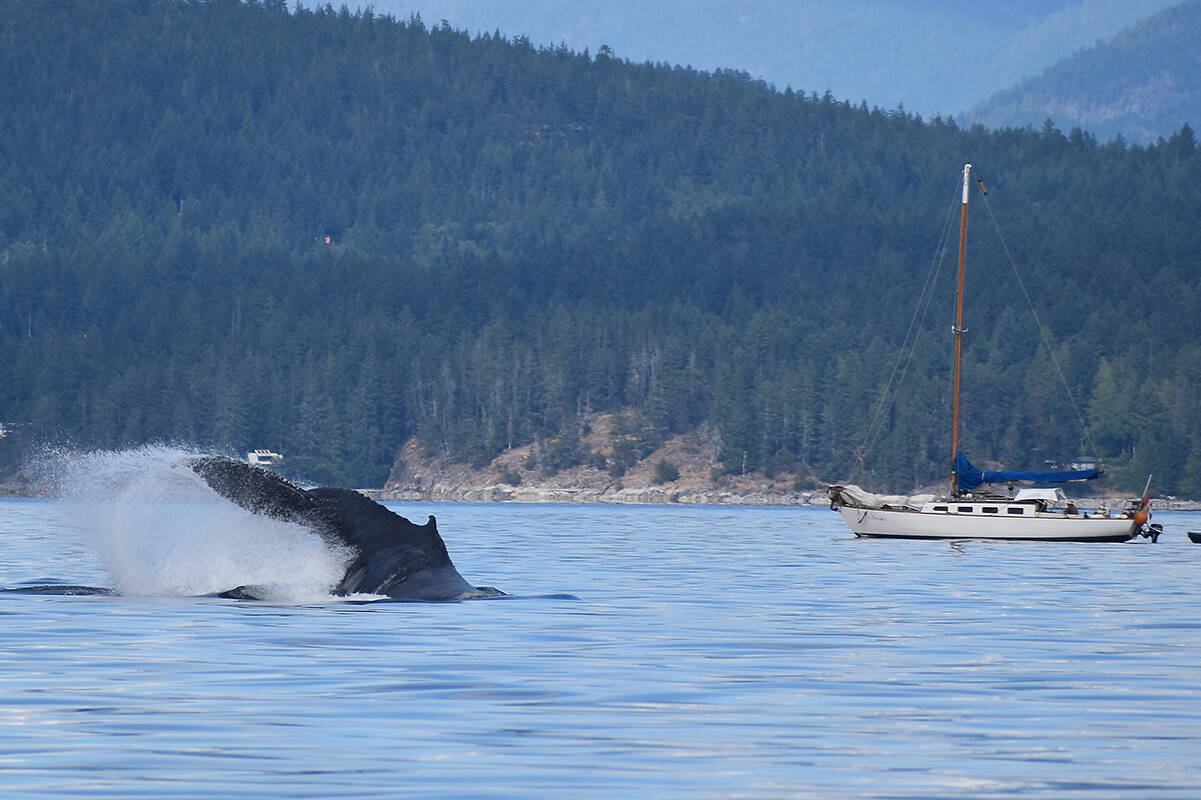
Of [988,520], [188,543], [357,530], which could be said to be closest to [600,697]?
[357,530]

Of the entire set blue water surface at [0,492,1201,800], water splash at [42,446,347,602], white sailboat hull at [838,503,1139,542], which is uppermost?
water splash at [42,446,347,602]

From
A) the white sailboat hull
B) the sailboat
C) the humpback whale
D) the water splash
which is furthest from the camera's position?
the sailboat

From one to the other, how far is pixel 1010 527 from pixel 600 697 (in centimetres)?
7381

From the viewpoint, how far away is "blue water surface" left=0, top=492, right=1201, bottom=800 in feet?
56.9

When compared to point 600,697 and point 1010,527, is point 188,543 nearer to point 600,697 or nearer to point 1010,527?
point 600,697

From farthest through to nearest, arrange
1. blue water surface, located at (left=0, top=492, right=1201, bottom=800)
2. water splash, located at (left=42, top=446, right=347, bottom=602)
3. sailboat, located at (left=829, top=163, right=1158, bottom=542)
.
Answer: sailboat, located at (left=829, top=163, right=1158, bottom=542) → water splash, located at (left=42, top=446, right=347, bottom=602) → blue water surface, located at (left=0, top=492, right=1201, bottom=800)

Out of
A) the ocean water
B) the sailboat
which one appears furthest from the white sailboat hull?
the ocean water

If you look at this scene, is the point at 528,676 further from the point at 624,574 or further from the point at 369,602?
the point at 624,574

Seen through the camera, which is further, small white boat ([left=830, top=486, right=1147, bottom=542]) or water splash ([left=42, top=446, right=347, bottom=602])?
small white boat ([left=830, top=486, right=1147, bottom=542])

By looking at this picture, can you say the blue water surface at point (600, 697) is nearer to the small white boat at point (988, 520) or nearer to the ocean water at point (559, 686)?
the ocean water at point (559, 686)

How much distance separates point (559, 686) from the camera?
23.6 m

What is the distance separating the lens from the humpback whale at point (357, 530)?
26359 millimetres

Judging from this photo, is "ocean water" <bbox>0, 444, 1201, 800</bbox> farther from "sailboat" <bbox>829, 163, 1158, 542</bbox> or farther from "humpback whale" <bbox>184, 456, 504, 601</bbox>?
"sailboat" <bbox>829, 163, 1158, 542</bbox>

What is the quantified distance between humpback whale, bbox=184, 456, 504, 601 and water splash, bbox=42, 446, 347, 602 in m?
0.38
